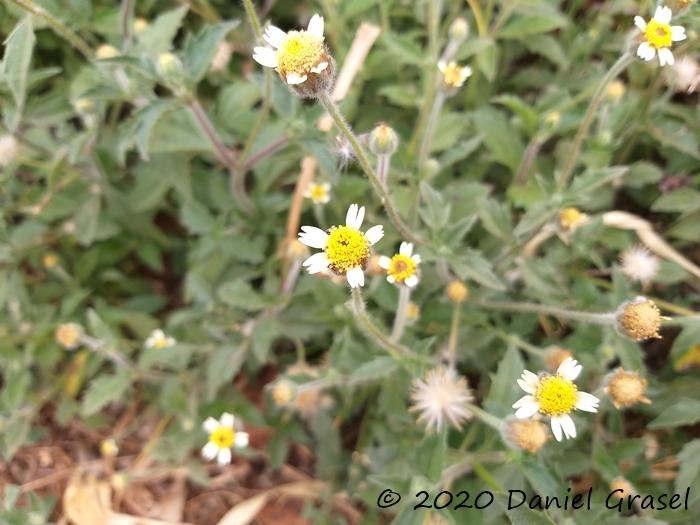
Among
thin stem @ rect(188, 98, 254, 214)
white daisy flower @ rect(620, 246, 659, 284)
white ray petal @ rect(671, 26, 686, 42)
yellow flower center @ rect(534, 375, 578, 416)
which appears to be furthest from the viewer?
white daisy flower @ rect(620, 246, 659, 284)

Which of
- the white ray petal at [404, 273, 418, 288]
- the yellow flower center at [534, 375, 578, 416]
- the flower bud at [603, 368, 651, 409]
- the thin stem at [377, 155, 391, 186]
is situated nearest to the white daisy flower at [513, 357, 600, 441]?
the yellow flower center at [534, 375, 578, 416]

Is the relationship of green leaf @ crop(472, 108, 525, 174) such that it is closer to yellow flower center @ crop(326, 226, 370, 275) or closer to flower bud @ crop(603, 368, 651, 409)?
flower bud @ crop(603, 368, 651, 409)

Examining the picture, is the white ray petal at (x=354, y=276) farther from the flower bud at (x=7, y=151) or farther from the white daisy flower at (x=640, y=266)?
the flower bud at (x=7, y=151)

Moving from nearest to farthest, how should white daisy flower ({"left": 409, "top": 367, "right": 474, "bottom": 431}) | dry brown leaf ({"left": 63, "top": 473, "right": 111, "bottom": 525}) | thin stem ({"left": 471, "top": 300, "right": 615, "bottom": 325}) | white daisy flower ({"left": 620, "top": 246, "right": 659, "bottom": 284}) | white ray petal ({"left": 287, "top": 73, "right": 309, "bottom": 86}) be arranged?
white ray petal ({"left": 287, "top": 73, "right": 309, "bottom": 86}), thin stem ({"left": 471, "top": 300, "right": 615, "bottom": 325}), white daisy flower ({"left": 409, "top": 367, "right": 474, "bottom": 431}), white daisy flower ({"left": 620, "top": 246, "right": 659, "bottom": 284}), dry brown leaf ({"left": 63, "top": 473, "right": 111, "bottom": 525})

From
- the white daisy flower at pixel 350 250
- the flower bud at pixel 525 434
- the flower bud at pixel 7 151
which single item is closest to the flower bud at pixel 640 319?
the flower bud at pixel 525 434

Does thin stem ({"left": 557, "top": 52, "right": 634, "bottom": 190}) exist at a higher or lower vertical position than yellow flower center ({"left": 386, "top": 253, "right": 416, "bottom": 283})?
higher

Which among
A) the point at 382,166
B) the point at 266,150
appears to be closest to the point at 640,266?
the point at 382,166
